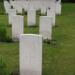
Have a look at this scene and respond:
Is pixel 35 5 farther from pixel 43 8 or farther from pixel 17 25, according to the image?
pixel 17 25

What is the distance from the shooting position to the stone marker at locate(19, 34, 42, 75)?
22.8 ft

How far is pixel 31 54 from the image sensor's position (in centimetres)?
696

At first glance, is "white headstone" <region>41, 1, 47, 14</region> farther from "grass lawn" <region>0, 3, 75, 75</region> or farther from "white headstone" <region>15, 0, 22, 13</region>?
"grass lawn" <region>0, 3, 75, 75</region>

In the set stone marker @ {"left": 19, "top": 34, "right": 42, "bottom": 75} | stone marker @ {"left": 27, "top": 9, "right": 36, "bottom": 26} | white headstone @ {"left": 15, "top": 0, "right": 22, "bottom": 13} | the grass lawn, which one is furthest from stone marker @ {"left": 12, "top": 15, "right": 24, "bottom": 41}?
white headstone @ {"left": 15, "top": 0, "right": 22, "bottom": 13}

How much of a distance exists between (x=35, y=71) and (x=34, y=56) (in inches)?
11.8

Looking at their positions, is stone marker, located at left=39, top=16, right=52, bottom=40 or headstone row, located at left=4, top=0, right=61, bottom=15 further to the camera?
headstone row, located at left=4, top=0, right=61, bottom=15

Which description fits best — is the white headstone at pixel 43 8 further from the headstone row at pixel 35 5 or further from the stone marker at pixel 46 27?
the stone marker at pixel 46 27

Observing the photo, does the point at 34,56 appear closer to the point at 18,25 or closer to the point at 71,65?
the point at 71,65

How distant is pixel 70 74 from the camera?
296 inches

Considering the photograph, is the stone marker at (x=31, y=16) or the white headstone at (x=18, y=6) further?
the white headstone at (x=18, y=6)

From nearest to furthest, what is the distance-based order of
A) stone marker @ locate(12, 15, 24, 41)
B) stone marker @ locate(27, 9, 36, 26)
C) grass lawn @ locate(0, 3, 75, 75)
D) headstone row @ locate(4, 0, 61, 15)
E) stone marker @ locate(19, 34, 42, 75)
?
1. stone marker @ locate(19, 34, 42, 75)
2. grass lawn @ locate(0, 3, 75, 75)
3. stone marker @ locate(12, 15, 24, 41)
4. stone marker @ locate(27, 9, 36, 26)
5. headstone row @ locate(4, 0, 61, 15)

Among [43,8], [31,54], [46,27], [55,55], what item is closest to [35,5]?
[43,8]

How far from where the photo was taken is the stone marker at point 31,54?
274 inches

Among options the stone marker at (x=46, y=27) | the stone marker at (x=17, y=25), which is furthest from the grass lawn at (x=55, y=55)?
the stone marker at (x=17, y=25)
